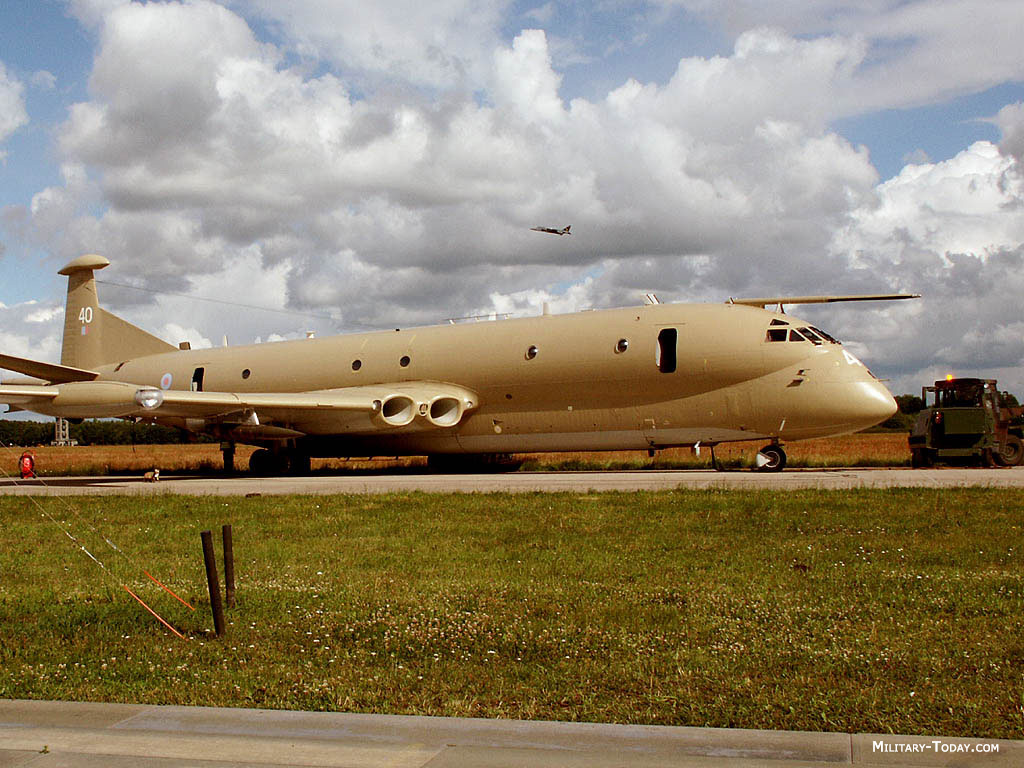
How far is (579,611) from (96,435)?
10695 centimetres

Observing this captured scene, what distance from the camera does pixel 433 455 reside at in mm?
29688

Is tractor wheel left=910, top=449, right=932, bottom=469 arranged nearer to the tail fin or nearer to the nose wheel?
the nose wheel

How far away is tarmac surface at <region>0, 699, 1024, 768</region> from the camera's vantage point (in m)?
4.63

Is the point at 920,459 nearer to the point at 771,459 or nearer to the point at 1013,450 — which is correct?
the point at 1013,450

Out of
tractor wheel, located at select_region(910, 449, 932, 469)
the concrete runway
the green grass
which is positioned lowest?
the green grass

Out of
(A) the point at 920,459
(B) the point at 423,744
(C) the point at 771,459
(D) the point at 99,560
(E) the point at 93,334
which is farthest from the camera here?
(E) the point at 93,334

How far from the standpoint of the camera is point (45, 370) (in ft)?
105

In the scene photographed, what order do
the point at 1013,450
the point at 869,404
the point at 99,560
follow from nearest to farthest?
the point at 99,560
the point at 869,404
the point at 1013,450

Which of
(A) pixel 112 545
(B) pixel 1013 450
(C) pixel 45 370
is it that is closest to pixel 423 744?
(A) pixel 112 545

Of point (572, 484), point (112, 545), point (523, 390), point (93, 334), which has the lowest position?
point (112, 545)

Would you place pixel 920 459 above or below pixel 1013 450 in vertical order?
below

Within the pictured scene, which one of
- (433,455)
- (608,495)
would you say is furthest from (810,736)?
(433,455)

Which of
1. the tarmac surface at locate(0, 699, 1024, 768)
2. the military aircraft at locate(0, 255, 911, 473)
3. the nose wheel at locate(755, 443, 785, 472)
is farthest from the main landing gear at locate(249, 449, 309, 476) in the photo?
the tarmac surface at locate(0, 699, 1024, 768)

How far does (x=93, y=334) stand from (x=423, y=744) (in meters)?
35.2
